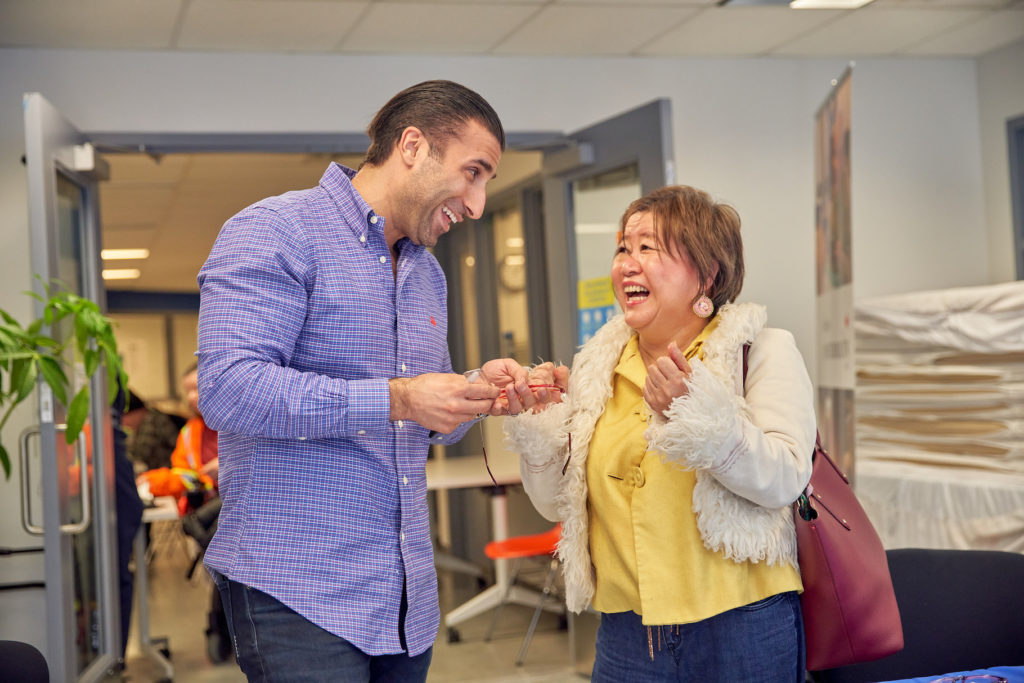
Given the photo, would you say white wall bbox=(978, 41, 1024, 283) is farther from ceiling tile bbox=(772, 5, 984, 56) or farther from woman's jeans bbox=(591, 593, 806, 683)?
woman's jeans bbox=(591, 593, 806, 683)

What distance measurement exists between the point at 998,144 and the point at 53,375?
15.8 ft

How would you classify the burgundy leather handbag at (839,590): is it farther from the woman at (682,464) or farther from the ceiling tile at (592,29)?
the ceiling tile at (592,29)

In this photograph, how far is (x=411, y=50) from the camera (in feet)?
15.7

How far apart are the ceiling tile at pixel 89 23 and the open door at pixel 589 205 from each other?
1.83m

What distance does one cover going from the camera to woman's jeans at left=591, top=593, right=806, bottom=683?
68.6 inches

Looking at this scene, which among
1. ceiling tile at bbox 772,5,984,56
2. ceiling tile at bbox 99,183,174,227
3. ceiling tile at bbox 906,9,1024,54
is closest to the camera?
ceiling tile at bbox 772,5,984,56

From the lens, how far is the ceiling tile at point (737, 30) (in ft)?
14.7

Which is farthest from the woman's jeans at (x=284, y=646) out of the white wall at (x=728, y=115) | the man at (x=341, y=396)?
the white wall at (x=728, y=115)

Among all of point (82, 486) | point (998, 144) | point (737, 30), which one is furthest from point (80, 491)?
point (998, 144)

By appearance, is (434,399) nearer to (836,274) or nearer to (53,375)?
(53,375)

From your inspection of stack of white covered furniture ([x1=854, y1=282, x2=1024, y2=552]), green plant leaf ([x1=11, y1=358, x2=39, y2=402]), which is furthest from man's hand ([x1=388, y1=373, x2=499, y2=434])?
stack of white covered furniture ([x1=854, y1=282, x2=1024, y2=552])

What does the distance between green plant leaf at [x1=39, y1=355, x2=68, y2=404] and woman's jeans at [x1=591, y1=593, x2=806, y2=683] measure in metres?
2.44

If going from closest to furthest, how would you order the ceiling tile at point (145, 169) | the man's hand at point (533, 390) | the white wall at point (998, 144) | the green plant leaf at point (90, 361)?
the man's hand at point (533, 390)
the green plant leaf at point (90, 361)
the white wall at point (998, 144)
the ceiling tile at point (145, 169)

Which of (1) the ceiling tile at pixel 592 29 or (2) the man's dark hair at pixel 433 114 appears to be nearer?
(2) the man's dark hair at pixel 433 114
